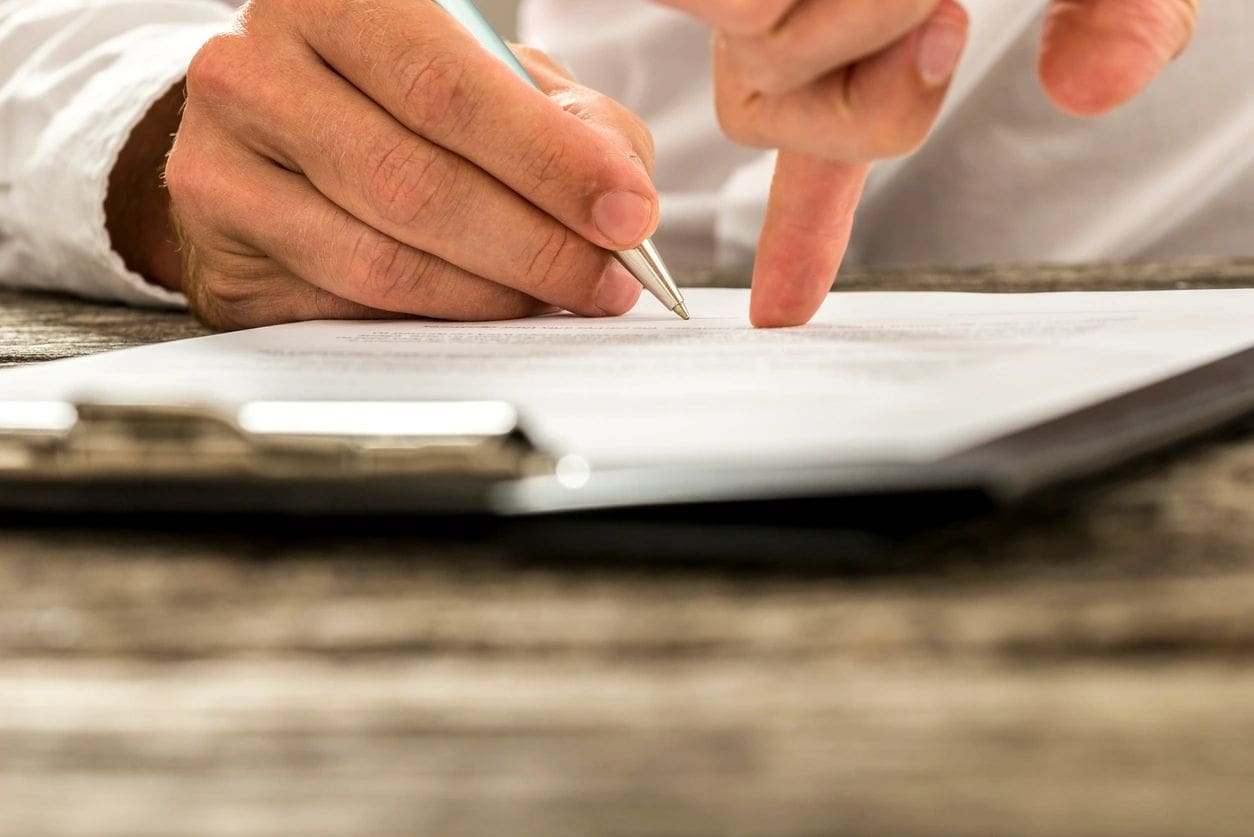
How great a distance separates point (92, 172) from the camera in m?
0.68

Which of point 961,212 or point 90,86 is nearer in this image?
point 90,86

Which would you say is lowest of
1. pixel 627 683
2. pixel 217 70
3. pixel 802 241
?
pixel 627 683

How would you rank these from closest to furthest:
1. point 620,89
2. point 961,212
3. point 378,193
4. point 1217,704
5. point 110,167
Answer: point 1217,704
point 378,193
point 110,167
point 961,212
point 620,89

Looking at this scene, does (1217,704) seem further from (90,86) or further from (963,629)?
(90,86)

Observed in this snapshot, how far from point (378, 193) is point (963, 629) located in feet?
1.25

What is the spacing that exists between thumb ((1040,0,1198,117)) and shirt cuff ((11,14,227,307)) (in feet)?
1.60

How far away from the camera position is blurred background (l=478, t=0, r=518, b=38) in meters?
1.76

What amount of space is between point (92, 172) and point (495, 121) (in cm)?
33

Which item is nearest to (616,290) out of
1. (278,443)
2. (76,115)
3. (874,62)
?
(874,62)

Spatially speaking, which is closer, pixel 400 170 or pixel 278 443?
pixel 278 443

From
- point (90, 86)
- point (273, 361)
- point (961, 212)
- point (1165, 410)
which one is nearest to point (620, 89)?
point (961, 212)

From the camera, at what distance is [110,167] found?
2.21 ft

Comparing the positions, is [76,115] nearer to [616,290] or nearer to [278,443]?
[616,290]

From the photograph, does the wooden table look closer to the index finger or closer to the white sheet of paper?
the white sheet of paper
